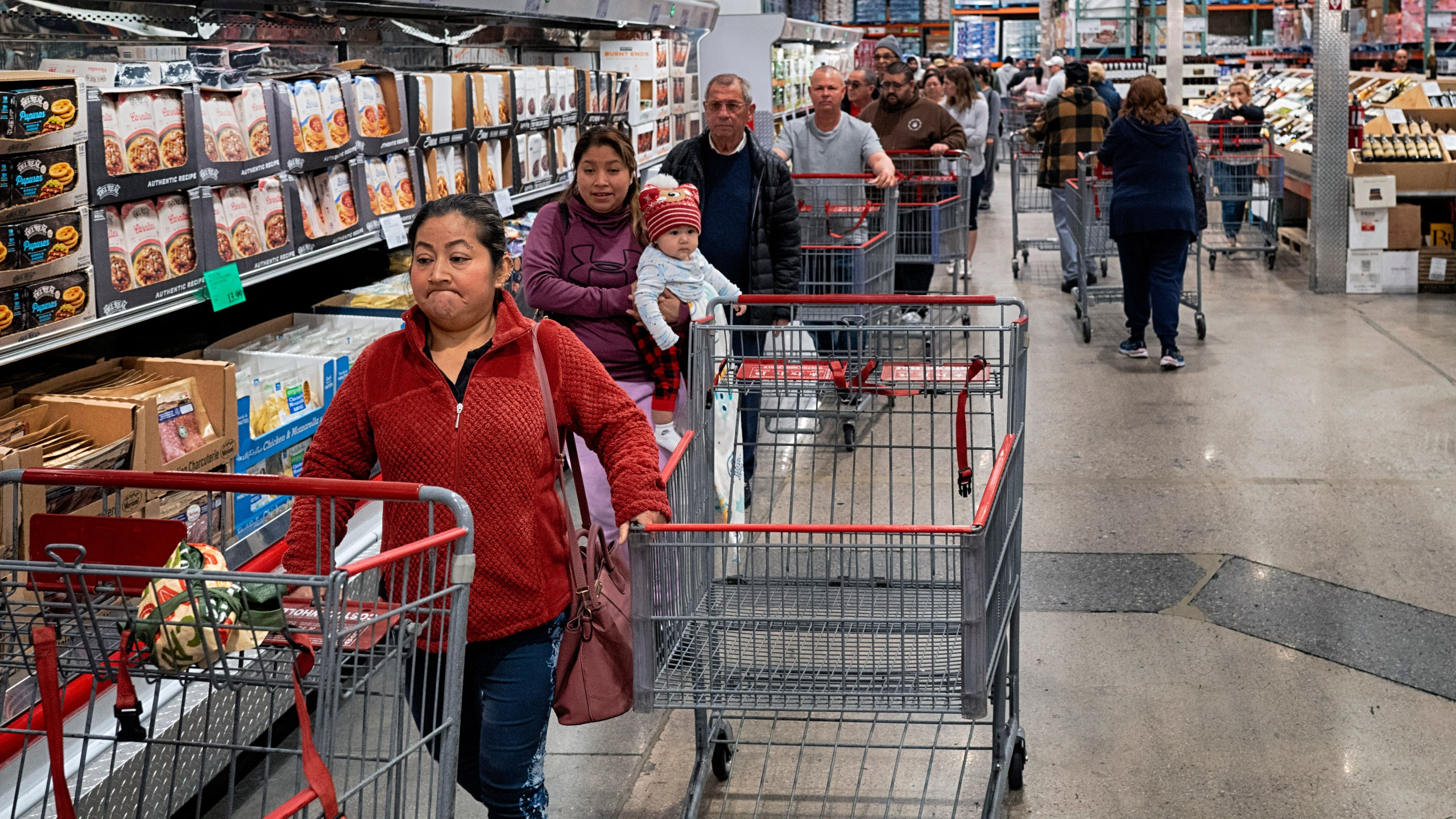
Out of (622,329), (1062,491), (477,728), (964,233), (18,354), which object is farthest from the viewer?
(964,233)

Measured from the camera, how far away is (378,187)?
4.63 m

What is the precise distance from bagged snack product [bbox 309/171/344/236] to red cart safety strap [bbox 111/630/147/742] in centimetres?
257

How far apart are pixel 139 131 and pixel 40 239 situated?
0.43 m

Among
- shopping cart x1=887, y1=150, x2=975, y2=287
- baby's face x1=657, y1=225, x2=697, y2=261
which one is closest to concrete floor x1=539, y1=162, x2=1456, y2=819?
shopping cart x1=887, y1=150, x2=975, y2=287

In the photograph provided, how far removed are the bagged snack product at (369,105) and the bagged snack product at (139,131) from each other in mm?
1104

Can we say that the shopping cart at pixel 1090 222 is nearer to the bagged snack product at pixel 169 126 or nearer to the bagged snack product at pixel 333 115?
the bagged snack product at pixel 333 115

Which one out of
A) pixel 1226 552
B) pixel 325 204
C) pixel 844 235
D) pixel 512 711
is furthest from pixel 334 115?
pixel 1226 552

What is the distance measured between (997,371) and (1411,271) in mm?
7904

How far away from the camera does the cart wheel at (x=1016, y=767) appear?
3426mm

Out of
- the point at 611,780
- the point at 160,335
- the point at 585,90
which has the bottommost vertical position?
the point at 611,780

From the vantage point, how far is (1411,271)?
9820mm

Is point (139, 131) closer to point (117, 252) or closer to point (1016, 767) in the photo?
point (117, 252)

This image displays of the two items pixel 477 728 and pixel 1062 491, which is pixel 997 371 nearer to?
pixel 477 728

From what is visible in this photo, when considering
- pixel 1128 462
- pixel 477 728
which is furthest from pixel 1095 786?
pixel 1128 462
